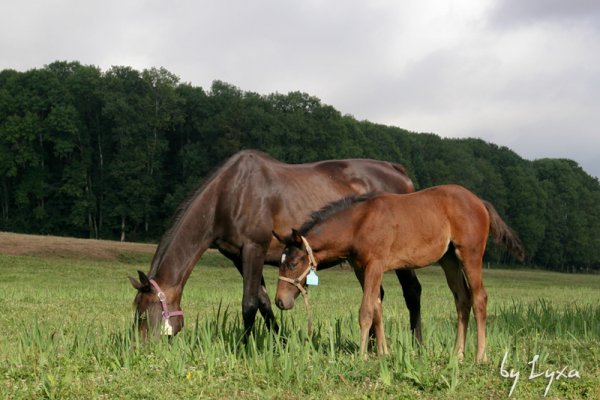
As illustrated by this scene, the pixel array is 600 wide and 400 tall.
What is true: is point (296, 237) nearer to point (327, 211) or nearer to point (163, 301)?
point (327, 211)

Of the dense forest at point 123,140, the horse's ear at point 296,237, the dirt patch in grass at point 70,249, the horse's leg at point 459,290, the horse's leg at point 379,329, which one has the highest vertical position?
the dense forest at point 123,140

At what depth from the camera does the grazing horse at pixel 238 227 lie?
8836 millimetres

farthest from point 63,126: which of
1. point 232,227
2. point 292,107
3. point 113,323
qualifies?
point 232,227

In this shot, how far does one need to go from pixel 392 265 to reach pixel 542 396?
2358mm

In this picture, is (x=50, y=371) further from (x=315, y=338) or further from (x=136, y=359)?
(x=315, y=338)

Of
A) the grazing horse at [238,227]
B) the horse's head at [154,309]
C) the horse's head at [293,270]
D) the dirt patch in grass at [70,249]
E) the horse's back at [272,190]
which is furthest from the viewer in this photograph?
the dirt patch in grass at [70,249]

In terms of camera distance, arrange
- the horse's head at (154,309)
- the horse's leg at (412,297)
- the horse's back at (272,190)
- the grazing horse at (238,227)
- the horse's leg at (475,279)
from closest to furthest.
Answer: the horse's leg at (475,279) < the horse's head at (154,309) < the grazing horse at (238,227) < the horse's back at (272,190) < the horse's leg at (412,297)

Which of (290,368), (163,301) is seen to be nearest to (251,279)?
(163,301)

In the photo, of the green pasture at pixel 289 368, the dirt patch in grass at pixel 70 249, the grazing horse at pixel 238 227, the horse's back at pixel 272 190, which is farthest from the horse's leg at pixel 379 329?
the dirt patch in grass at pixel 70 249

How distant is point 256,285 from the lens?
8945 mm

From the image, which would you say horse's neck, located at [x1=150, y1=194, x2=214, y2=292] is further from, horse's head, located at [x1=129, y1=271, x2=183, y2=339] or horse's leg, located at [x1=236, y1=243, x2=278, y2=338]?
horse's leg, located at [x1=236, y1=243, x2=278, y2=338]

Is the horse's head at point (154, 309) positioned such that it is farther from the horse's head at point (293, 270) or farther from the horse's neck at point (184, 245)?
the horse's head at point (293, 270)

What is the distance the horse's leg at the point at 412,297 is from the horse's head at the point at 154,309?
3449 mm

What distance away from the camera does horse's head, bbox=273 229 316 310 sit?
7.84 metres
